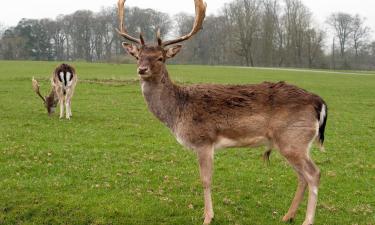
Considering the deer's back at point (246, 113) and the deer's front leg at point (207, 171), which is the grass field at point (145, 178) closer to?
the deer's front leg at point (207, 171)

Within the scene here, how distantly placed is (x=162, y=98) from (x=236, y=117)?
1180 mm

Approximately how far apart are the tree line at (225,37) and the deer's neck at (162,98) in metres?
65.4

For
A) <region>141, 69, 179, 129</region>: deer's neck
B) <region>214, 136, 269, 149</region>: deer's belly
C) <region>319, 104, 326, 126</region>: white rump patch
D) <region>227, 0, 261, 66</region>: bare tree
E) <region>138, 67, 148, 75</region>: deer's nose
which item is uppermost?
<region>227, 0, 261, 66</region>: bare tree

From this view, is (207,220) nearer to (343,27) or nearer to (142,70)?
(142,70)

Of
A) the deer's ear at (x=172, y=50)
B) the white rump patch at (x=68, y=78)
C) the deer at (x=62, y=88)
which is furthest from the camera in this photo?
the white rump patch at (x=68, y=78)

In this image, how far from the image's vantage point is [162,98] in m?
7.05

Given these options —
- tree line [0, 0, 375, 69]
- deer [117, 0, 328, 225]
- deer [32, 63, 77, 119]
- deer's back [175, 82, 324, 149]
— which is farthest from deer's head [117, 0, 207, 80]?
tree line [0, 0, 375, 69]

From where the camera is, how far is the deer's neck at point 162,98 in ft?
22.9

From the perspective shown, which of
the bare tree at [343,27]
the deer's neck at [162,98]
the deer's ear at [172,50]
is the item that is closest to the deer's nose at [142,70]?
the deer's neck at [162,98]

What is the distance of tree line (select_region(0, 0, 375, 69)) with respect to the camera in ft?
267

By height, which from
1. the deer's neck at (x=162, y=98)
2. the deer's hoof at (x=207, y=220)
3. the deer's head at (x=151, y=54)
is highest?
the deer's head at (x=151, y=54)

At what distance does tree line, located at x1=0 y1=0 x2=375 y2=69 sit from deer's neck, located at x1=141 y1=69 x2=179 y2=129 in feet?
215

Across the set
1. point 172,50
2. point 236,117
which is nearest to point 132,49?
point 172,50

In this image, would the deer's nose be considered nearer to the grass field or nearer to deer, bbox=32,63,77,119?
the grass field
